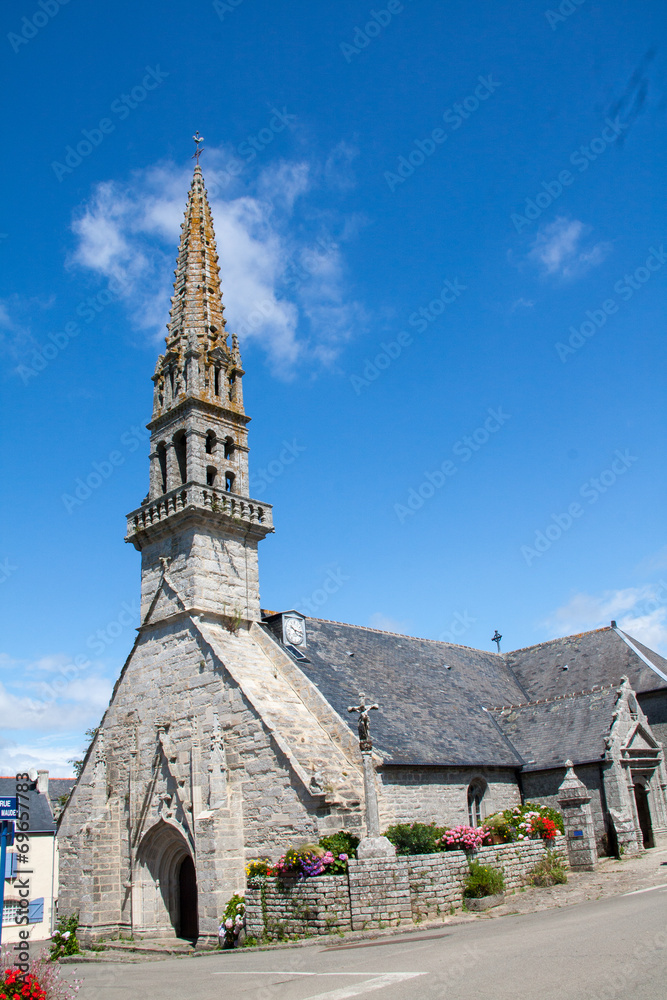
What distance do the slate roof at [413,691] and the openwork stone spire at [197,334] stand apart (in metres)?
7.85

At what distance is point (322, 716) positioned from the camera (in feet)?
58.4

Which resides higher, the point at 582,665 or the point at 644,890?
the point at 582,665

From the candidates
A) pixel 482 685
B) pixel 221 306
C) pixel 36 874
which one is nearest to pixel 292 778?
pixel 482 685

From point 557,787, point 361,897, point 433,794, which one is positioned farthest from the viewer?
point 557,787

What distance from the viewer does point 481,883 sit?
1470 cm

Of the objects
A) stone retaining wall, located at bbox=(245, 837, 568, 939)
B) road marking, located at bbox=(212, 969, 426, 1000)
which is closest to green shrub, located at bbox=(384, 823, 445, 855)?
stone retaining wall, located at bbox=(245, 837, 568, 939)

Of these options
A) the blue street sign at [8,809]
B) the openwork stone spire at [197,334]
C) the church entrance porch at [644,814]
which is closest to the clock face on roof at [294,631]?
the openwork stone spire at [197,334]

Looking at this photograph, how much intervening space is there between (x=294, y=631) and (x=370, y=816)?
7005 mm

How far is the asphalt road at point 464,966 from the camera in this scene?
7.50m

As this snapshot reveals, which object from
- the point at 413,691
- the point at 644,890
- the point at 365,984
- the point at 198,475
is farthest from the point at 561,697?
the point at 365,984

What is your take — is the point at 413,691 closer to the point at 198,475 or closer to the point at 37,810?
the point at 198,475

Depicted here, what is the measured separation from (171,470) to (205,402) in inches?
86.2

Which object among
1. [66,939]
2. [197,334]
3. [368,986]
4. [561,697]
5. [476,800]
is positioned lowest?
[66,939]

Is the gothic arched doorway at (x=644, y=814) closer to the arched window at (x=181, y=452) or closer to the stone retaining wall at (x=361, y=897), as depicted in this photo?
the stone retaining wall at (x=361, y=897)
